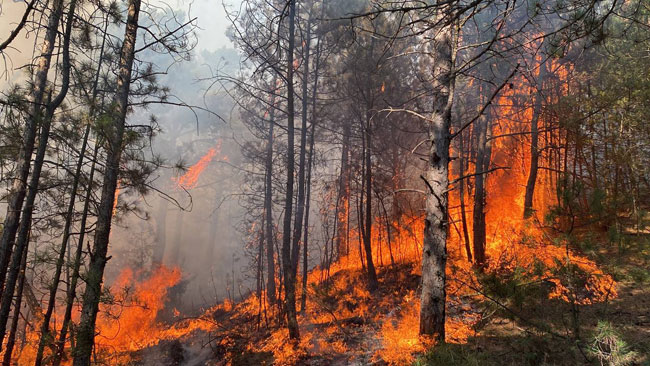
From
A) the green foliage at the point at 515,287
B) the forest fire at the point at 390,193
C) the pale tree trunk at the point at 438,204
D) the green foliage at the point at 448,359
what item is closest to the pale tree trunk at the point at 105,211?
the forest fire at the point at 390,193

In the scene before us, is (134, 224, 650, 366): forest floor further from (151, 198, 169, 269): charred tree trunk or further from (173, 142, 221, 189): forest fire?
(173, 142, 221, 189): forest fire

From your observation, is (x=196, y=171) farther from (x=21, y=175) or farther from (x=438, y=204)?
(x=438, y=204)

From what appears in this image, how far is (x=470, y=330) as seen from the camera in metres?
6.07

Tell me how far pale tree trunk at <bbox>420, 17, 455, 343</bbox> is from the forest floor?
0.49 m

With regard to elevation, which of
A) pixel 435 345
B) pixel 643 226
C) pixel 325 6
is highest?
pixel 325 6

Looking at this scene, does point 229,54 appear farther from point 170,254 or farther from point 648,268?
point 648,268

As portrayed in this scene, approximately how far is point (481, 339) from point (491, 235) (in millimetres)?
9164

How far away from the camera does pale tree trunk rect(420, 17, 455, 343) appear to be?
179 inches

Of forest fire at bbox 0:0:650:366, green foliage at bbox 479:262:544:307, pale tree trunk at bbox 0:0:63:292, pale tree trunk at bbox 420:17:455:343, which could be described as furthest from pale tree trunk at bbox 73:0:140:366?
green foliage at bbox 479:262:544:307

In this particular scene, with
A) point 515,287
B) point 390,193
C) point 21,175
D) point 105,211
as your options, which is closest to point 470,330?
point 515,287

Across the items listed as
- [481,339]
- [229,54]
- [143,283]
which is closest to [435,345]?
[481,339]

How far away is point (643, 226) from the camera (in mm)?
7891

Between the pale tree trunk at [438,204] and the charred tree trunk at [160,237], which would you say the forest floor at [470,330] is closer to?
the pale tree trunk at [438,204]

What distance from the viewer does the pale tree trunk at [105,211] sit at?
15.6ft
